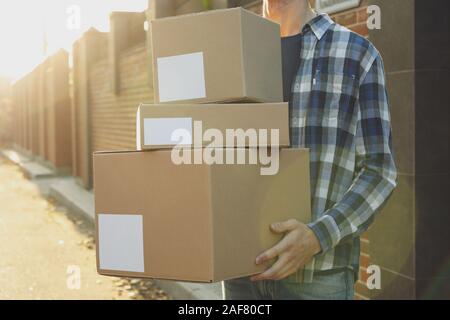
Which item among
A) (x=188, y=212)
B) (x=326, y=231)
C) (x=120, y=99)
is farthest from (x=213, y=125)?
(x=120, y=99)

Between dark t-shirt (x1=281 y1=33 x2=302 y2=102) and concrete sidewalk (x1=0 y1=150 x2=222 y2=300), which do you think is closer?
dark t-shirt (x1=281 y1=33 x2=302 y2=102)

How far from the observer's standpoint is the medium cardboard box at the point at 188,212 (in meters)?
1.62

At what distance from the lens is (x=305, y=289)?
1.88 meters

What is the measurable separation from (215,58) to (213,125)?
24 centimetres

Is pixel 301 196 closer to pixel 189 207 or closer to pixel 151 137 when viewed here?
pixel 189 207

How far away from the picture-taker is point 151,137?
1.67 metres

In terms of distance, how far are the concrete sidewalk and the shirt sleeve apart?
2917 millimetres

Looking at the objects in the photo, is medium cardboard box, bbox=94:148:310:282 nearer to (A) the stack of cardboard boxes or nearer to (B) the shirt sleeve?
(A) the stack of cardboard boxes

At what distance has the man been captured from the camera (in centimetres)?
175

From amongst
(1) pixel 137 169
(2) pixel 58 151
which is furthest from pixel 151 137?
(2) pixel 58 151

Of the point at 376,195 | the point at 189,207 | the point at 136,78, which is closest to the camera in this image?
the point at 189,207

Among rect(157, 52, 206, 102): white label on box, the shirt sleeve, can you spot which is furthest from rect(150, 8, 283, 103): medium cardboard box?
the shirt sleeve

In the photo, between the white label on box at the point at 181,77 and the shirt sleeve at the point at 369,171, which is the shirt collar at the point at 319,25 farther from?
the white label on box at the point at 181,77

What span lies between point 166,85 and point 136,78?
24.2 feet
